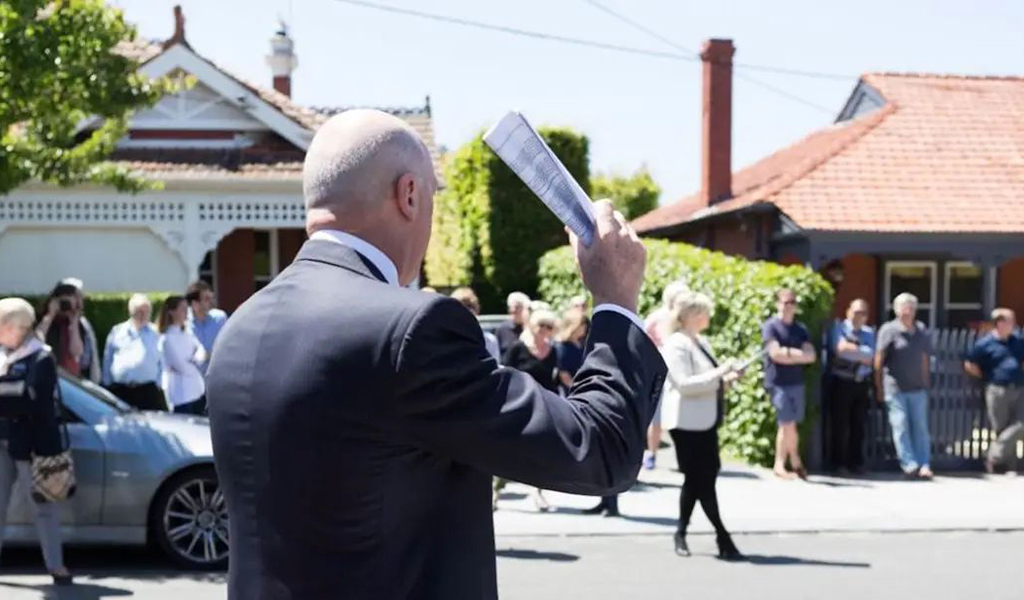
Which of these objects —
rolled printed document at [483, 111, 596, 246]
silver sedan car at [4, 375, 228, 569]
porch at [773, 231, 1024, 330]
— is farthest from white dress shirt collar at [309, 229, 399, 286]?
porch at [773, 231, 1024, 330]

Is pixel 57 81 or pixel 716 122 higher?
pixel 716 122

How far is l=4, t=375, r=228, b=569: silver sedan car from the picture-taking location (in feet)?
26.1

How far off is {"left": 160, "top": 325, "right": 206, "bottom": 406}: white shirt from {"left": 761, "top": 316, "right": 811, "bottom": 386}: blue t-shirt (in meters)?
5.54

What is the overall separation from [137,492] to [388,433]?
21.9ft

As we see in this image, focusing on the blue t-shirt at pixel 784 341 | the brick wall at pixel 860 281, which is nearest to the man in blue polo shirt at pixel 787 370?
the blue t-shirt at pixel 784 341

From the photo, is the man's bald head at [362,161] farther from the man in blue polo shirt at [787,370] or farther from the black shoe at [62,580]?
the man in blue polo shirt at [787,370]

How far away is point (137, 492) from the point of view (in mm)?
8031

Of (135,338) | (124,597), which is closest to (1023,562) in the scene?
(124,597)

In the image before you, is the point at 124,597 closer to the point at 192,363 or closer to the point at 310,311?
the point at 192,363

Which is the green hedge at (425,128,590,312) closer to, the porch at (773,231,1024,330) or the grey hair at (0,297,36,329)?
the porch at (773,231,1024,330)

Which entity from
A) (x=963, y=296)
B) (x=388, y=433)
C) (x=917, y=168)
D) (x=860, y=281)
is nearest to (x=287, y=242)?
(x=860, y=281)

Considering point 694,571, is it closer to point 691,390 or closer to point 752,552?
point 752,552

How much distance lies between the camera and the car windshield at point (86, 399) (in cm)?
819

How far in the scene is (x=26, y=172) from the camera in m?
12.3
